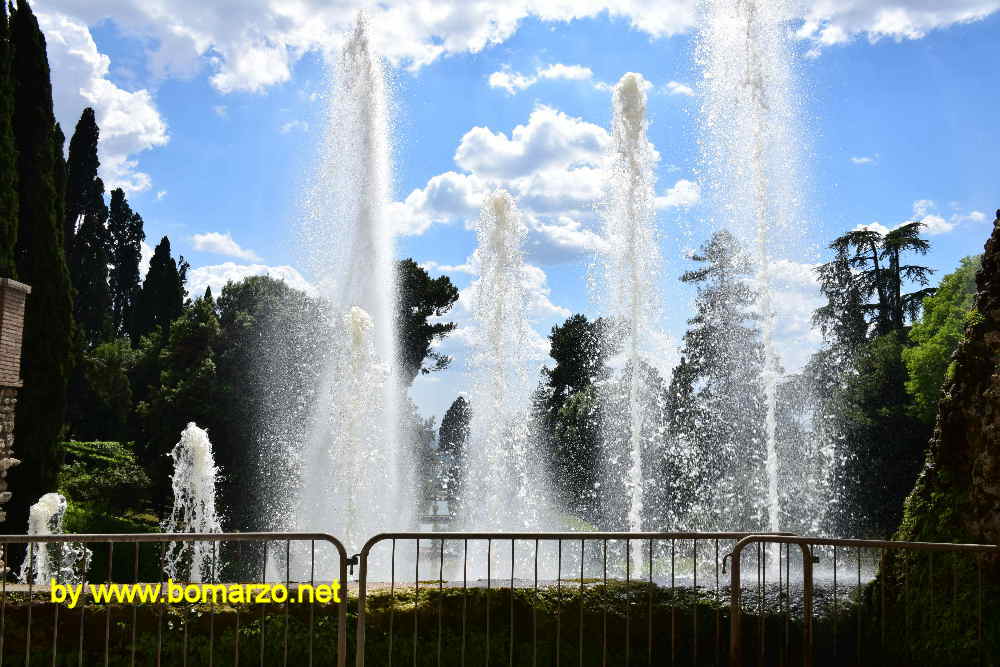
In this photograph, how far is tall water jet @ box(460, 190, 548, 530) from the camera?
16.2 metres

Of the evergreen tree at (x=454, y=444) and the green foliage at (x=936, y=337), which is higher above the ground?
Answer: the green foliage at (x=936, y=337)

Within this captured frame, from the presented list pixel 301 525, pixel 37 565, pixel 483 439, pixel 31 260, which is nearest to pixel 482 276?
pixel 483 439

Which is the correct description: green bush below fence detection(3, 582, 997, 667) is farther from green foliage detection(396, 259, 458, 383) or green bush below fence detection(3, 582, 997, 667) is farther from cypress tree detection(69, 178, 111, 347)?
cypress tree detection(69, 178, 111, 347)

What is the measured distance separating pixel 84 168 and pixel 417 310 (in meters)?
16.7

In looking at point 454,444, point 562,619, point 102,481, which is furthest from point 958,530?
point 102,481

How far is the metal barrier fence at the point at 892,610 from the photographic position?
17.6ft

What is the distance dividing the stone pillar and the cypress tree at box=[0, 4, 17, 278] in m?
4.52

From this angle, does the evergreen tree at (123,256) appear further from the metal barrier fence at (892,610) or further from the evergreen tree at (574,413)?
the metal barrier fence at (892,610)

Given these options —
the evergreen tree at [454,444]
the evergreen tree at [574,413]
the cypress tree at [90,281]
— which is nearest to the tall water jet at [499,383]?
the evergreen tree at [454,444]

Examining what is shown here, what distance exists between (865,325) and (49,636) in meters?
28.2

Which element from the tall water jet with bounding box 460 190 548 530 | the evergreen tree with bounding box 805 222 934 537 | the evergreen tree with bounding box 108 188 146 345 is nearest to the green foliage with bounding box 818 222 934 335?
the evergreen tree with bounding box 805 222 934 537

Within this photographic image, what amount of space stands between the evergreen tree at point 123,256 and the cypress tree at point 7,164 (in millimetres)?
29587

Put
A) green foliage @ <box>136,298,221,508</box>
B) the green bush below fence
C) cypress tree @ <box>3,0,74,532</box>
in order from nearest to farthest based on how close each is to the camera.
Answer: the green bush below fence, cypress tree @ <box>3,0,74,532</box>, green foliage @ <box>136,298,221,508</box>

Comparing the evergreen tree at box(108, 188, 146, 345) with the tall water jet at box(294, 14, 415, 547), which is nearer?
the tall water jet at box(294, 14, 415, 547)
